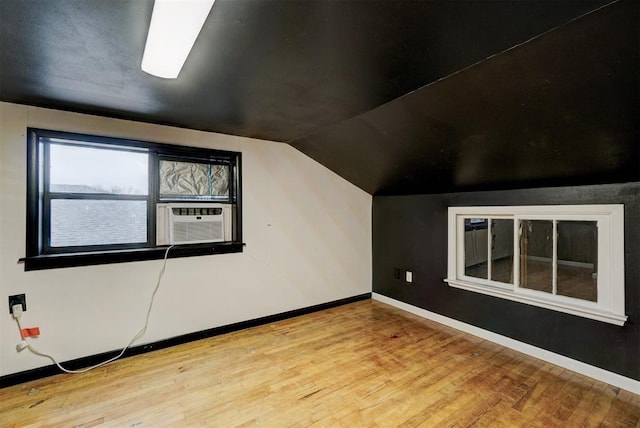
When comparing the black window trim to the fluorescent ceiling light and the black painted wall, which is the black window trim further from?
the black painted wall

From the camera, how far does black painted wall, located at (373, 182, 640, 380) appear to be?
2.05 metres

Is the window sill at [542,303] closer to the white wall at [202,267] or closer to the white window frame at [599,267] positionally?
the white window frame at [599,267]

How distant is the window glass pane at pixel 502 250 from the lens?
2811mm

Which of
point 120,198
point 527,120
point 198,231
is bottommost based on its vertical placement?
point 198,231

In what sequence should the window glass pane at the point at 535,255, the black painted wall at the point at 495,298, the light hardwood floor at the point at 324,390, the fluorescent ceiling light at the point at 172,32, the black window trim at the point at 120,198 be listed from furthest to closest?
the window glass pane at the point at 535,255, the black window trim at the point at 120,198, the black painted wall at the point at 495,298, the light hardwood floor at the point at 324,390, the fluorescent ceiling light at the point at 172,32

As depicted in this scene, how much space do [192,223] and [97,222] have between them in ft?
2.44

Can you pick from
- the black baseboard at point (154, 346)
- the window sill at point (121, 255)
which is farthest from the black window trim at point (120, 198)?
the black baseboard at point (154, 346)

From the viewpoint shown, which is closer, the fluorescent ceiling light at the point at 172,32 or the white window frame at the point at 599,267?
the fluorescent ceiling light at the point at 172,32

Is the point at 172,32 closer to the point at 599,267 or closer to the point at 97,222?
the point at 97,222

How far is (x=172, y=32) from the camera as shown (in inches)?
48.6

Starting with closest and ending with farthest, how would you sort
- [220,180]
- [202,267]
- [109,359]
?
[109,359], [202,267], [220,180]

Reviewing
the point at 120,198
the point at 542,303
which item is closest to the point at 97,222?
the point at 120,198

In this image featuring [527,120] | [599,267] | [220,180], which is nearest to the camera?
[527,120]

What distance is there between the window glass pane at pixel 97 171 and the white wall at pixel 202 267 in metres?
0.18
